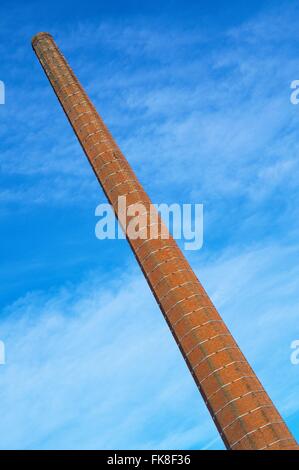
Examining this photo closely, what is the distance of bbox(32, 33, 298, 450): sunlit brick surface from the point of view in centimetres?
1411

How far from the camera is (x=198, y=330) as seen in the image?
16078 millimetres

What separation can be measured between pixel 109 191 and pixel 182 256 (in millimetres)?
4417

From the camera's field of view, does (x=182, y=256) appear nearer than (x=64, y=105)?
Yes

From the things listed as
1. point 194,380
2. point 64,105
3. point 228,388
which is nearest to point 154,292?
point 194,380

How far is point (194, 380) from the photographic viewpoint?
1605 cm

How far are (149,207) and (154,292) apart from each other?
3607mm

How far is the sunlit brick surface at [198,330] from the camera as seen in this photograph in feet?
46.3
